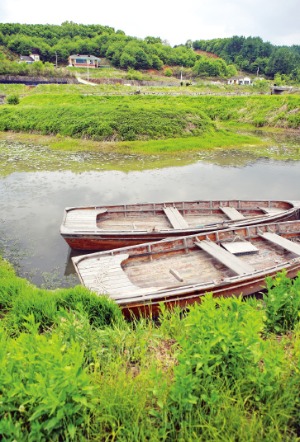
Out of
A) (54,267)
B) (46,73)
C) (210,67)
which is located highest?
(210,67)

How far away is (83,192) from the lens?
1747 centimetres

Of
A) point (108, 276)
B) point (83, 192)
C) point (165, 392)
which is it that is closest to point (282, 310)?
point (165, 392)

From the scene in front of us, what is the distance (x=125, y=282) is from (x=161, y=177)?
1330 cm

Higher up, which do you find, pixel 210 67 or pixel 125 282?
pixel 210 67

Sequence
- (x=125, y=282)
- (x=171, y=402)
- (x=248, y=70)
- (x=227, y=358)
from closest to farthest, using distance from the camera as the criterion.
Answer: (x=171, y=402)
(x=227, y=358)
(x=125, y=282)
(x=248, y=70)

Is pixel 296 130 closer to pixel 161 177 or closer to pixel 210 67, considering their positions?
pixel 161 177

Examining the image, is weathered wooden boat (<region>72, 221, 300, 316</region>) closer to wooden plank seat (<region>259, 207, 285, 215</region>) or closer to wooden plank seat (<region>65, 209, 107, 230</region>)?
wooden plank seat (<region>259, 207, 285, 215</region>)

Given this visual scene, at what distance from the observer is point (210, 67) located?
98.5m

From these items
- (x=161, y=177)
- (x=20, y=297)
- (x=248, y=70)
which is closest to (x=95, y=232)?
(x=20, y=297)

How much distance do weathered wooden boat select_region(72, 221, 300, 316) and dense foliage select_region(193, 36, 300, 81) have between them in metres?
107

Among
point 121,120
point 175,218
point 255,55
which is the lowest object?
point 175,218

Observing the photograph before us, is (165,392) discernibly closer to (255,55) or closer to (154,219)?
(154,219)

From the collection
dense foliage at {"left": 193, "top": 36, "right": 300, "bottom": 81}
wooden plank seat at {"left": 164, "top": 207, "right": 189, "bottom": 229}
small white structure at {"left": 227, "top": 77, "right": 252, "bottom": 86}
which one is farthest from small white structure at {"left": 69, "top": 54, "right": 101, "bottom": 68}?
wooden plank seat at {"left": 164, "top": 207, "right": 189, "bottom": 229}

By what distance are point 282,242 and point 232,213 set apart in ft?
9.32
